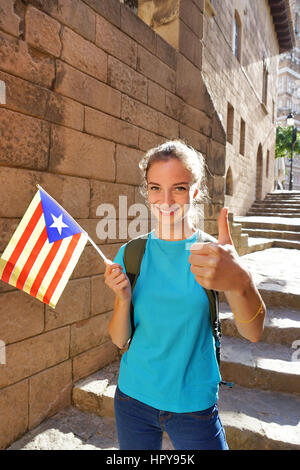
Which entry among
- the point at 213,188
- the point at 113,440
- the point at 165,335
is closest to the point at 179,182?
the point at 165,335

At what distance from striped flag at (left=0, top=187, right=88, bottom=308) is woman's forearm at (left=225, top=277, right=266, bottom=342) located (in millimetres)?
771

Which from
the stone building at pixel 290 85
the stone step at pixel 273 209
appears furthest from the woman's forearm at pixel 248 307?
the stone building at pixel 290 85

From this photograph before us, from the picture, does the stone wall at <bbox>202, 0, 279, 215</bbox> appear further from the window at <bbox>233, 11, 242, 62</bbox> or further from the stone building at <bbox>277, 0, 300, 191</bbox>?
the stone building at <bbox>277, 0, 300, 191</bbox>

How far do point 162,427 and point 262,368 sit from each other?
1.89 meters

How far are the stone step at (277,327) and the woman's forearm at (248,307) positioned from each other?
2450mm

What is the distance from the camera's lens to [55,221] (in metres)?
1.50

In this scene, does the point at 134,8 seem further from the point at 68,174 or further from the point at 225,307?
the point at 225,307

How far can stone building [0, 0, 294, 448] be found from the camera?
7.47 feet

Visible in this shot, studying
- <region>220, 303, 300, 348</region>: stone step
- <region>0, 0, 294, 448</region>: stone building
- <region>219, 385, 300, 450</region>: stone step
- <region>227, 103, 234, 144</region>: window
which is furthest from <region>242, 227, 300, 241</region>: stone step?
<region>219, 385, 300, 450</region>: stone step

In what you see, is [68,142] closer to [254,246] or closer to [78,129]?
[78,129]

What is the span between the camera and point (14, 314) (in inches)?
90.9

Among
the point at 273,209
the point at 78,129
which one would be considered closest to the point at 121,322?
the point at 78,129

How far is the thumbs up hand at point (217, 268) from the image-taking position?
98 centimetres

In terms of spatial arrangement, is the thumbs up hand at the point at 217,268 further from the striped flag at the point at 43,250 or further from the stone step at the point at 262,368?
the stone step at the point at 262,368
